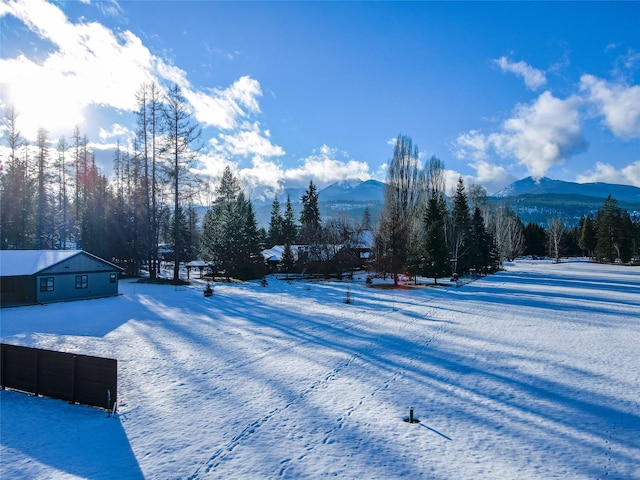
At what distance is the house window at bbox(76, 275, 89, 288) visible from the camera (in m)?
28.5

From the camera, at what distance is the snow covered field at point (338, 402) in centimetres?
690

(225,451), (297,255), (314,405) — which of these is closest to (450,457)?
(314,405)

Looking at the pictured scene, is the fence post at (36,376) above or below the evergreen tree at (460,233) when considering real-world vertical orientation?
below

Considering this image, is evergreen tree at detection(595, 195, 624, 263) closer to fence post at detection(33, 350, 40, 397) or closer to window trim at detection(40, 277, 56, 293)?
window trim at detection(40, 277, 56, 293)

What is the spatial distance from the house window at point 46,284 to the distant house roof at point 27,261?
972 millimetres

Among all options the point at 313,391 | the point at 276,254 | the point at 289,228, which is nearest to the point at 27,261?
the point at 313,391

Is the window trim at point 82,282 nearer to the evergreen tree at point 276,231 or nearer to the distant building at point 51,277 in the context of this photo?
the distant building at point 51,277

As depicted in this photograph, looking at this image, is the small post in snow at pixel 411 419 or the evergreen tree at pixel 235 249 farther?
the evergreen tree at pixel 235 249

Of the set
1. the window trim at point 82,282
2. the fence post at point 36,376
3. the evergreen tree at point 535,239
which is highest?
the evergreen tree at point 535,239

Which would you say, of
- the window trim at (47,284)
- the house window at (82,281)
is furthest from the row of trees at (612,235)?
the window trim at (47,284)

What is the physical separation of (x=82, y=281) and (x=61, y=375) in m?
22.4

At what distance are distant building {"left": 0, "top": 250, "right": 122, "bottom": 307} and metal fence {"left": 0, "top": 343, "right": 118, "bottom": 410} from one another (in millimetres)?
18447

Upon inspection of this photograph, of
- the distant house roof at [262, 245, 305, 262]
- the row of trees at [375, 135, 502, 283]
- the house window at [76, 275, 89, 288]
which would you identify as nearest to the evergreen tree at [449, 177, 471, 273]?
the row of trees at [375, 135, 502, 283]

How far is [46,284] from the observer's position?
26.5 metres
